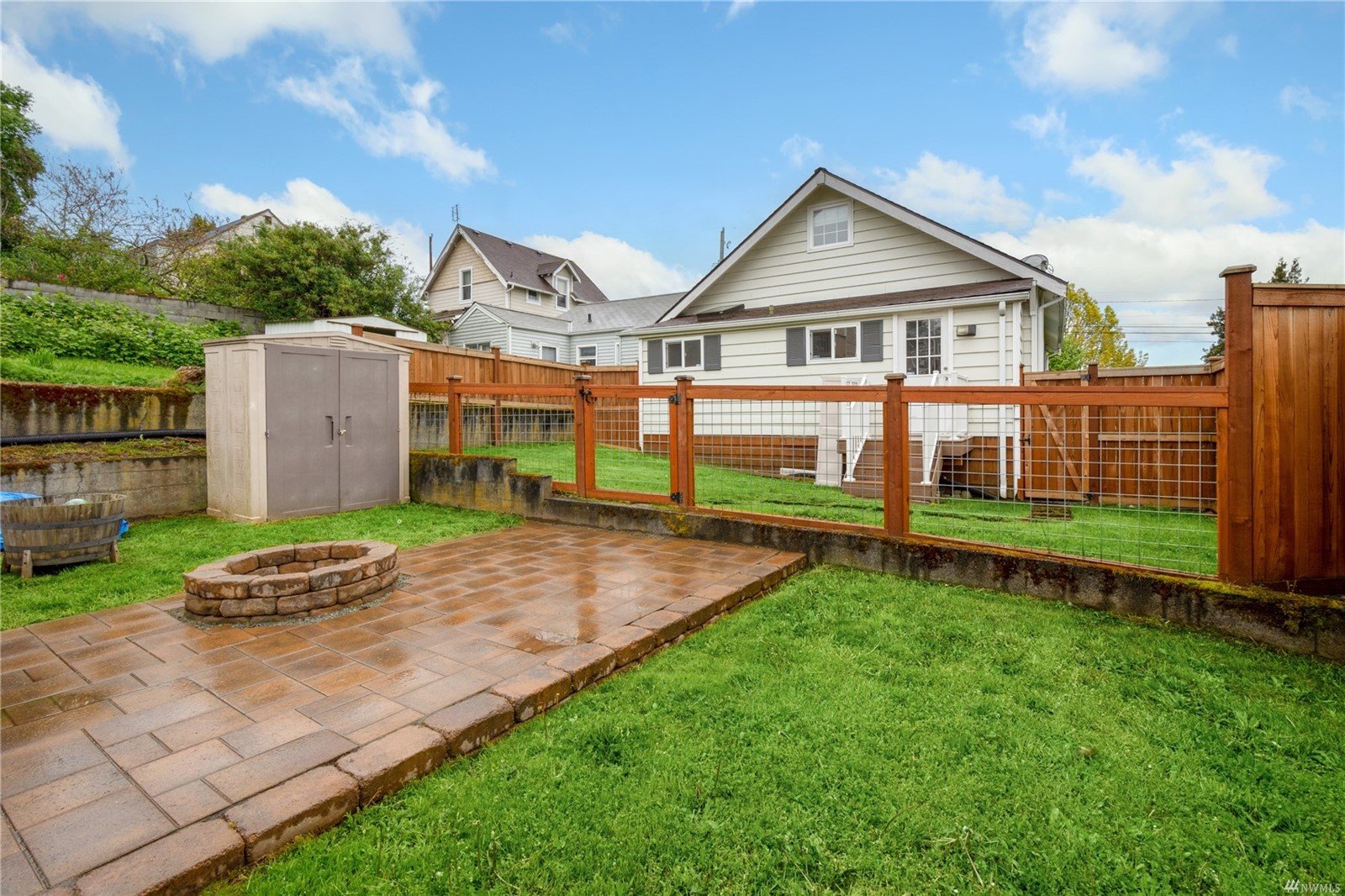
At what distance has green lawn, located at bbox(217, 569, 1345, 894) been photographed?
1635 mm

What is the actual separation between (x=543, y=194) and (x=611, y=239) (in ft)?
76.1

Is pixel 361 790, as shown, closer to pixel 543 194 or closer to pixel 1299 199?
pixel 543 194

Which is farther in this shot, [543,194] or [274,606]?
[543,194]

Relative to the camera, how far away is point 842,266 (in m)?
12.5

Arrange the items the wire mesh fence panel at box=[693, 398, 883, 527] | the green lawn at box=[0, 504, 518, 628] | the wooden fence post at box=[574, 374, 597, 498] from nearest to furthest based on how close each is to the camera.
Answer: the green lawn at box=[0, 504, 518, 628]
the wire mesh fence panel at box=[693, 398, 883, 527]
the wooden fence post at box=[574, 374, 597, 498]

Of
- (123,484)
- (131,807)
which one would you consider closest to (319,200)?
(123,484)

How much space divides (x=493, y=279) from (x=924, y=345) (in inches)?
734

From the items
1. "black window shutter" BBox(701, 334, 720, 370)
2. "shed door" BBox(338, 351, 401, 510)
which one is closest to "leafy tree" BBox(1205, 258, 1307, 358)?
"black window shutter" BBox(701, 334, 720, 370)

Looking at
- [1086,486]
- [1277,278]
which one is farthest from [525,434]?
[1277,278]

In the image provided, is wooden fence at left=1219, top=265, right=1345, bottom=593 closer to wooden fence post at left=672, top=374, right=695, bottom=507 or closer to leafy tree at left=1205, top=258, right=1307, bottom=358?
wooden fence post at left=672, top=374, right=695, bottom=507

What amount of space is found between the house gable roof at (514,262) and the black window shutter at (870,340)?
16601 mm

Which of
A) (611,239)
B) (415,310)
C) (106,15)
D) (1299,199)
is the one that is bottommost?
(415,310)

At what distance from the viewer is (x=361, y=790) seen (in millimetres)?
1881

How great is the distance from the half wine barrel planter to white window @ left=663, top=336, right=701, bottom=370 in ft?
34.6
